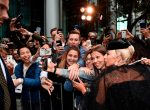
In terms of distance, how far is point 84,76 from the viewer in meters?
5.31

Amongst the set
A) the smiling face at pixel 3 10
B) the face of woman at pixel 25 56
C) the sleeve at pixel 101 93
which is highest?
the smiling face at pixel 3 10

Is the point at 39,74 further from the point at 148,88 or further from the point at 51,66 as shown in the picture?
the point at 148,88

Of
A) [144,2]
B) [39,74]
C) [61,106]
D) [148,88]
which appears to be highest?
[144,2]

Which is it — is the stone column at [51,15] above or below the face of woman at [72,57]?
above

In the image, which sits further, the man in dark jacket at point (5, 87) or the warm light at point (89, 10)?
the warm light at point (89, 10)

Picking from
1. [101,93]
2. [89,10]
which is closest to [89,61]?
[101,93]

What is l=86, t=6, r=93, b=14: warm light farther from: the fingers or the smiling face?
the smiling face

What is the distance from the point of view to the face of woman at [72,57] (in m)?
6.04

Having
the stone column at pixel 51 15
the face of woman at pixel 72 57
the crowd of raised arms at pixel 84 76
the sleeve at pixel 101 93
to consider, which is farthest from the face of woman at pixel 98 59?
the stone column at pixel 51 15

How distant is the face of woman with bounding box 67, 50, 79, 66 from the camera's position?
19.8 ft

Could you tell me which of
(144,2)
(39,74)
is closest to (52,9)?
(144,2)

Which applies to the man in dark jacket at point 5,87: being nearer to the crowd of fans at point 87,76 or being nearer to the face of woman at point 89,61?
the crowd of fans at point 87,76

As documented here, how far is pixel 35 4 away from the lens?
30.3m

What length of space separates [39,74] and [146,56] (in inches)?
110
